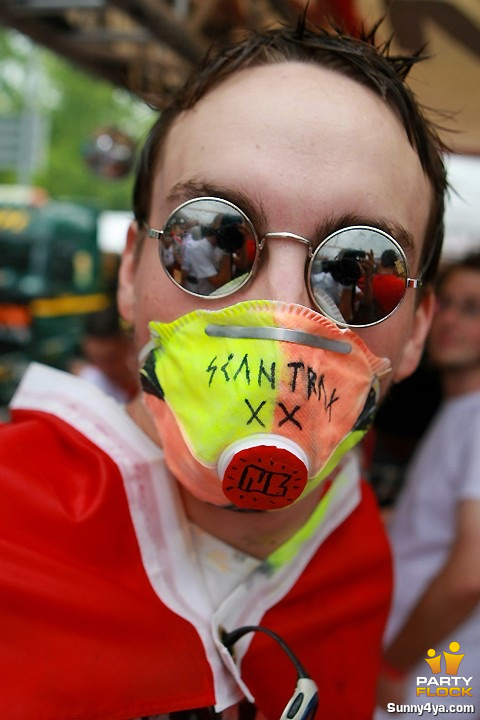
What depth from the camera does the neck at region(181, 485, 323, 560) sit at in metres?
1.21

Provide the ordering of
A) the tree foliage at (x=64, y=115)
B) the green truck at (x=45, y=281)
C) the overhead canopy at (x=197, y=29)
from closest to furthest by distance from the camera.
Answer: the overhead canopy at (x=197, y=29)
the green truck at (x=45, y=281)
the tree foliage at (x=64, y=115)

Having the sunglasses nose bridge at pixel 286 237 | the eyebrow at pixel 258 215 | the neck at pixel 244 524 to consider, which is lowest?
the neck at pixel 244 524

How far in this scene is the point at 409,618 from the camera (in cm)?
210

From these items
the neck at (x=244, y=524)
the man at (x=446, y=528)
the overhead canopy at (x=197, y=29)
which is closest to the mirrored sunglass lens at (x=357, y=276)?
the neck at (x=244, y=524)

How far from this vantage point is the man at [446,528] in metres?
1.99

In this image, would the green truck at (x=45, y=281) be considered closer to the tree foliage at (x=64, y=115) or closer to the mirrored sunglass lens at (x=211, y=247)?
the mirrored sunglass lens at (x=211, y=247)

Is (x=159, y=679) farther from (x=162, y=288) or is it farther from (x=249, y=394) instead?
(x=162, y=288)

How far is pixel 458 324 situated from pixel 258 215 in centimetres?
172

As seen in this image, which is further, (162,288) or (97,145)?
(97,145)

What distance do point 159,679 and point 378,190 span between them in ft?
2.70

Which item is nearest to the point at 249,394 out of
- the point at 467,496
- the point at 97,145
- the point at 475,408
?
the point at 467,496

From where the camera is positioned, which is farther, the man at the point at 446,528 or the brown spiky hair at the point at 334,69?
the man at the point at 446,528

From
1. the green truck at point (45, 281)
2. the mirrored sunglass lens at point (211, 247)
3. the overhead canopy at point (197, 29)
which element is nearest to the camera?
the mirrored sunglass lens at point (211, 247)

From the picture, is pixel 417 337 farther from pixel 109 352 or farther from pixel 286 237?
pixel 109 352
